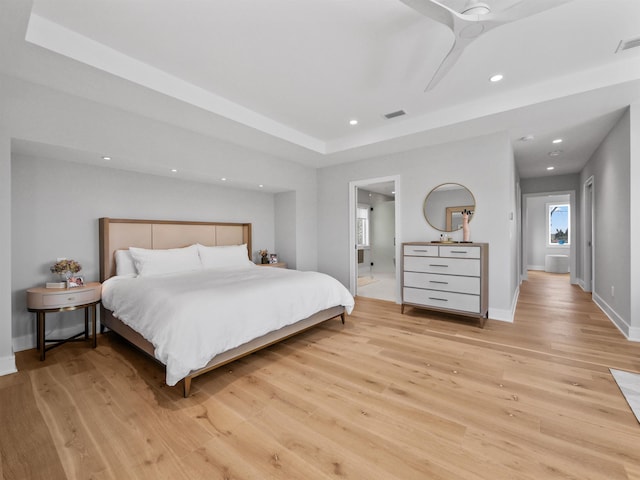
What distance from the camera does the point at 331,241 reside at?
5.57 metres

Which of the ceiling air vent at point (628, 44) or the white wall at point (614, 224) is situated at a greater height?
the ceiling air vent at point (628, 44)

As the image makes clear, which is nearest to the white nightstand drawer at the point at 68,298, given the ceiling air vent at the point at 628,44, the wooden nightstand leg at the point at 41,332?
the wooden nightstand leg at the point at 41,332

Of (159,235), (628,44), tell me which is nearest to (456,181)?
(628,44)

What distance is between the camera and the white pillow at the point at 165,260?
11.3 ft

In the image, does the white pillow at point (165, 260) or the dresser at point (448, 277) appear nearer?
the white pillow at point (165, 260)

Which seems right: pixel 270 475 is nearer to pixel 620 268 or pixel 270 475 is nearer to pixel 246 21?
pixel 246 21

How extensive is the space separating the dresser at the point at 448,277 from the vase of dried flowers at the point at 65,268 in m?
4.01

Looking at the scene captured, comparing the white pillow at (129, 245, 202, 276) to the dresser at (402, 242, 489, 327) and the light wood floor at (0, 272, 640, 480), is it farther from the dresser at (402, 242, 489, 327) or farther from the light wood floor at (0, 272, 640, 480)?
the dresser at (402, 242, 489, 327)

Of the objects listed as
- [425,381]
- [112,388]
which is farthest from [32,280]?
[425,381]

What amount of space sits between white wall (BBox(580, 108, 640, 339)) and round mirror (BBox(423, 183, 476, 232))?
152cm

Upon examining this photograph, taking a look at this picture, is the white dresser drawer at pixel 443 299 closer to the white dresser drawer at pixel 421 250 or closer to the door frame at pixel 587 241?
the white dresser drawer at pixel 421 250

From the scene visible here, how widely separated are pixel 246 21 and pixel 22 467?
2.97 meters

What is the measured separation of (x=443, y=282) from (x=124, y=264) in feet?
13.2

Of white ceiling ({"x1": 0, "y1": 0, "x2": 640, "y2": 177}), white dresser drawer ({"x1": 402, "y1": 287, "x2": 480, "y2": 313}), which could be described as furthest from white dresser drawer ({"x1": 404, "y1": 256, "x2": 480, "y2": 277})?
white ceiling ({"x1": 0, "y1": 0, "x2": 640, "y2": 177})
